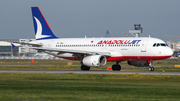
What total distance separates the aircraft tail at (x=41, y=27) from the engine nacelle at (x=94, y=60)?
1103 cm

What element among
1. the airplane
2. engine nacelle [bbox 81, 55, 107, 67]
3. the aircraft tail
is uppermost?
the aircraft tail

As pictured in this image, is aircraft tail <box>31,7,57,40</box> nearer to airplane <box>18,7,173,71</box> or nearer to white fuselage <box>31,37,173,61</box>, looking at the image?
airplane <box>18,7,173,71</box>

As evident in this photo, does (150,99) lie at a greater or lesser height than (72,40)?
lesser

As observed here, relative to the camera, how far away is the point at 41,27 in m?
52.2

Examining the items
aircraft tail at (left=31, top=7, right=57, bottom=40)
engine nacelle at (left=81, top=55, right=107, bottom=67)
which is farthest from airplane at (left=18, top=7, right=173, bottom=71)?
aircraft tail at (left=31, top=7, right=57, bottom=40)

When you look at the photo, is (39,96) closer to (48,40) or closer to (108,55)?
(108,55)

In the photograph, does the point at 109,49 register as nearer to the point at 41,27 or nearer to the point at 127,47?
the point at 127,47

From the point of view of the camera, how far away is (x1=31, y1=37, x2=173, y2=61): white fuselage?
135ft

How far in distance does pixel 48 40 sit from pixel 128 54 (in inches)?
561

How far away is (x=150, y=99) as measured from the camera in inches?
674

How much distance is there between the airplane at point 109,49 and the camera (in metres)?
41.3

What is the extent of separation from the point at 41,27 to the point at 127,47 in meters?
15.9

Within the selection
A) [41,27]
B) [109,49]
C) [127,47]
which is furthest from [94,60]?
[41,27]

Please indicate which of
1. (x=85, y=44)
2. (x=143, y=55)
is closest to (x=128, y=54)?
(x=143, y=55)
